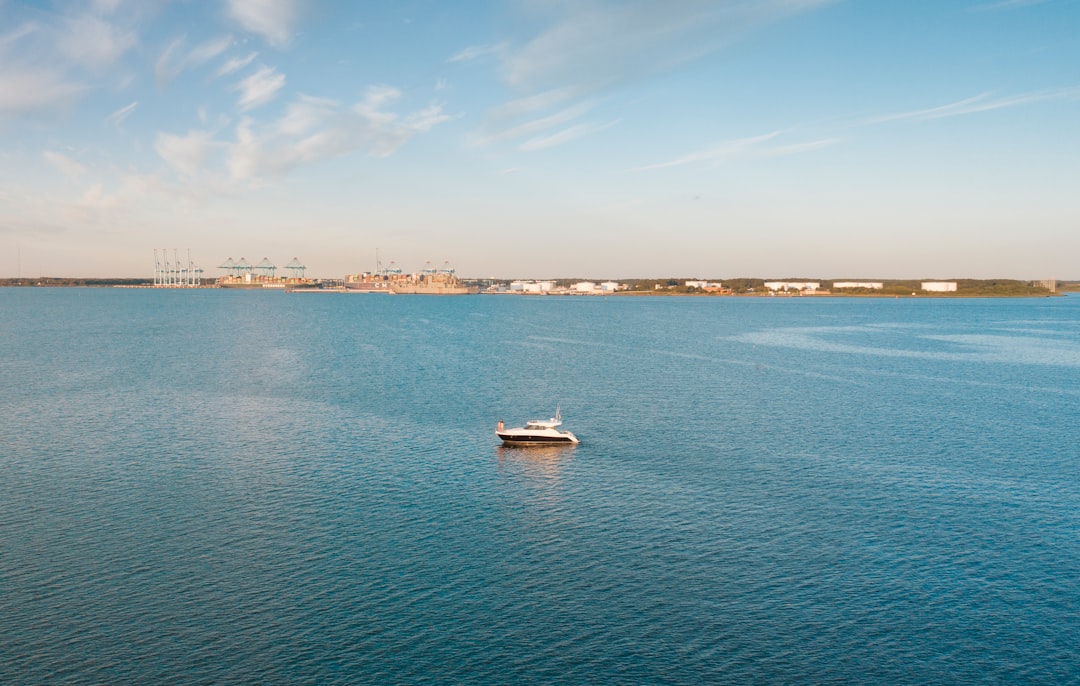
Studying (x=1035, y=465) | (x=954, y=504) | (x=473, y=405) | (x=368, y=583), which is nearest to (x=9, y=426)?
(x=473, y=405)

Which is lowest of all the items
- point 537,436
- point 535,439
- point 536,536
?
point 536,536

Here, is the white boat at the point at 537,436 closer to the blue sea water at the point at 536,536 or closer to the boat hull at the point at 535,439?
the boat hull at the point at 535,439

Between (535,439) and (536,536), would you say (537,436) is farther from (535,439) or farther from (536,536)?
(536,536)

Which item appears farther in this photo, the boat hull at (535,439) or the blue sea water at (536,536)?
the boat hull at (535,439)

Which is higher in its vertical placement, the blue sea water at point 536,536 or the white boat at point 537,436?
the white boat at point 537,436

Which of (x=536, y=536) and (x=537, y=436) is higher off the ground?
(x=537, y=436)

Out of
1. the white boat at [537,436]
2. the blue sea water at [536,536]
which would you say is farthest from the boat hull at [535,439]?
the blue sea water at [536,536]

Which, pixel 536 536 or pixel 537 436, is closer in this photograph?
pixel 536 536

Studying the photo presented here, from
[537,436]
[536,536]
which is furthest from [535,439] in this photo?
[536,536]

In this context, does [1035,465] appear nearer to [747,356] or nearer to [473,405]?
[473,405]
